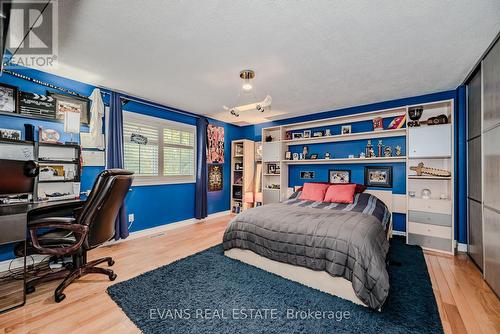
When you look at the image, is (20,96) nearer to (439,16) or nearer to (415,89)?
(439,16)

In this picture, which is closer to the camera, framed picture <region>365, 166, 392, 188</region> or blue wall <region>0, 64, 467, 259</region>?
blue wall <region>0, 64, 467, 259</region>

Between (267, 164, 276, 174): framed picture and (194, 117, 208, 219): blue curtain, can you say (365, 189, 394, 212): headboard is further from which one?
(194, 117, 208, 219): blue curtain

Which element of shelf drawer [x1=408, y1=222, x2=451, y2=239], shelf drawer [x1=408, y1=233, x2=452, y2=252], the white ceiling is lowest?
shelf drawer [x1=408, y1=233, x2=452, y2=252]

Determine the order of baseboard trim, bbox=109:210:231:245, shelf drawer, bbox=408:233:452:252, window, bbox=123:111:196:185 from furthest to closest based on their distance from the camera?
window, bbox=123:111:196:185 → baseboard trim, bbox=109:210:231:245 → shelf drawer, bbox=408:233:452:252

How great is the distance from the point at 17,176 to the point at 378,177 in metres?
5.21

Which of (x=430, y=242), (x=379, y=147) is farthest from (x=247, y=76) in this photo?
(x=430, y=242)

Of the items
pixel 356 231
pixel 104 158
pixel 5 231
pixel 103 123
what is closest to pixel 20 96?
pixel 103 123

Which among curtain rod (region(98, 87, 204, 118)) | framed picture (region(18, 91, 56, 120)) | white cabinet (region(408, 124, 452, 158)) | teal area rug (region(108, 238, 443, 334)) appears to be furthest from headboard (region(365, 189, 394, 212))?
framed picture (region(18, 91, 56, 120))

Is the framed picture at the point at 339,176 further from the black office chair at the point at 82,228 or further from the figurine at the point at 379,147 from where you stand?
the black office chair at the point at 82,228

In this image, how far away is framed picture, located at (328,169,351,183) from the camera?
14.0ft

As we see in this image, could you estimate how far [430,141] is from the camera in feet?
10.7

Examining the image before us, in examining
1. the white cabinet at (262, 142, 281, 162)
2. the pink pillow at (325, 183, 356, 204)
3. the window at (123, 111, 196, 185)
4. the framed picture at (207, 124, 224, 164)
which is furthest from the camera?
the framed picture at (207, 124, 224, 164)

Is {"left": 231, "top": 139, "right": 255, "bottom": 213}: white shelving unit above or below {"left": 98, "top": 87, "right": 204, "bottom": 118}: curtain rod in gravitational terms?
below

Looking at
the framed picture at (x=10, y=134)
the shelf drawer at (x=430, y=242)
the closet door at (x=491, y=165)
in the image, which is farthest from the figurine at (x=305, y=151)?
the framed picture at (x=10, y=134)
